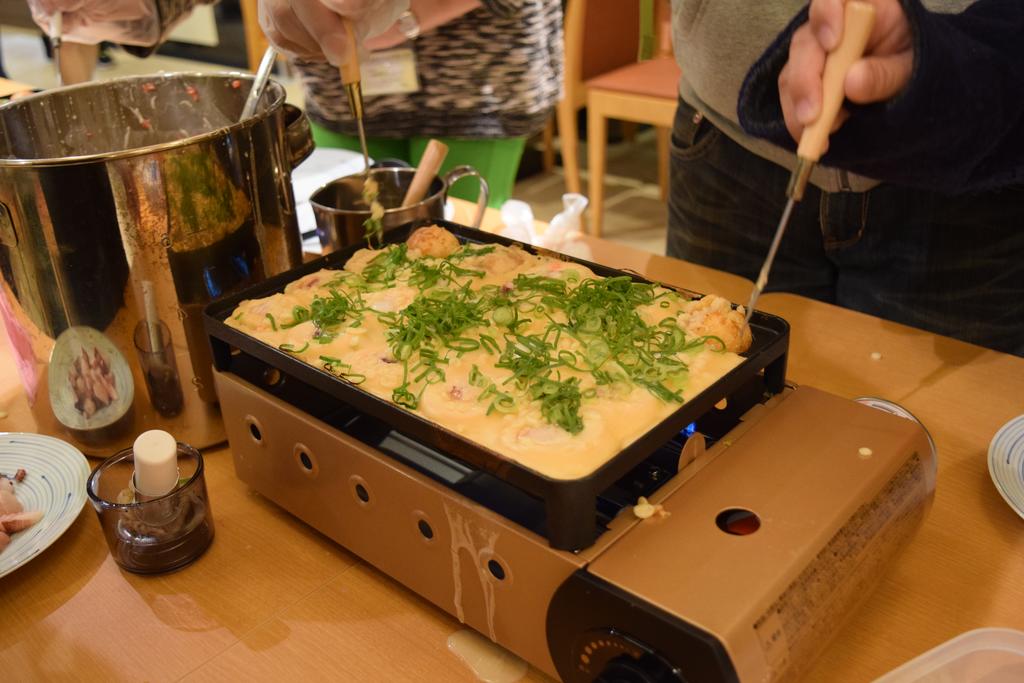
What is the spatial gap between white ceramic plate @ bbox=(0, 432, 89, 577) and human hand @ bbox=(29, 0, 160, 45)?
734 millimetres

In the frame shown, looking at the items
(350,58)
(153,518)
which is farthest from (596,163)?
(153,518)

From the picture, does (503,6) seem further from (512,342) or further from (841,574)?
(841,574)

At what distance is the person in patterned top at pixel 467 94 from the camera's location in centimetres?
182

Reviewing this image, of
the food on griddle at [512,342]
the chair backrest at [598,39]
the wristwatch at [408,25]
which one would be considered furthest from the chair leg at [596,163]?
the food on griddle at [512,342]

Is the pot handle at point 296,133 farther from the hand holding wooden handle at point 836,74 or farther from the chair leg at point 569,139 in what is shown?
the chair leg at point 569,139

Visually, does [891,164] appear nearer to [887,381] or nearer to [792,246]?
[887,381]

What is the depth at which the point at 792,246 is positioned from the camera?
1.27 metres

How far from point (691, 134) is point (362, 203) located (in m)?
0.48

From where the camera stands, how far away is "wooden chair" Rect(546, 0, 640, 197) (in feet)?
10.8

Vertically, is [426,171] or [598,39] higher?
[426,171]

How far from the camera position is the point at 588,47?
11.1 ft

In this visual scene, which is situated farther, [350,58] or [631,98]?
[631,98]

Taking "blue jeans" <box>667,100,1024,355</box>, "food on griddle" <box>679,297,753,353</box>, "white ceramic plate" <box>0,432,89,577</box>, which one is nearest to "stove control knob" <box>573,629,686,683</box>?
"food on griddle" <box>679,297,753,353</box>

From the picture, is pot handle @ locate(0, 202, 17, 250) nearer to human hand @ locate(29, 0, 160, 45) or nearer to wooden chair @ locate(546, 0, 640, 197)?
human hand @ locate(29, 0, 160, 45)
